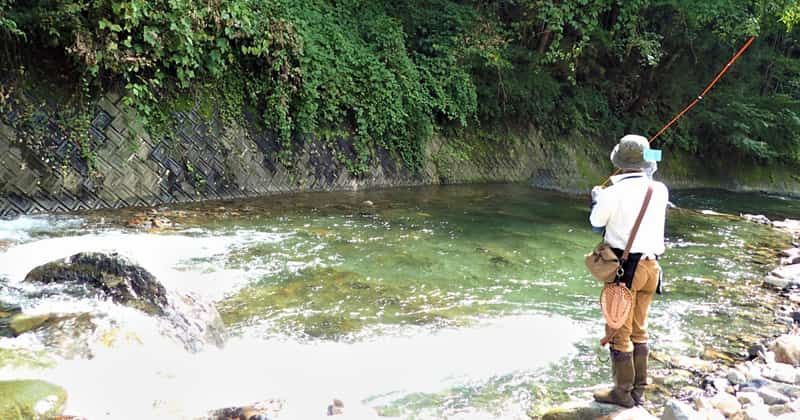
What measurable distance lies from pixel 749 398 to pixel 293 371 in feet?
10.2

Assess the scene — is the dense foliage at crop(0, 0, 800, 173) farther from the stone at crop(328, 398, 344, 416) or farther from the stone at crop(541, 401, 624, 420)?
the stone at crop(541, 401, 624, 420)

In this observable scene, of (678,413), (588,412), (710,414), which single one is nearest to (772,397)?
(710,414)

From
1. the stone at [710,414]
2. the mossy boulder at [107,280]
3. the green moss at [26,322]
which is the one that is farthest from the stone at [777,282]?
the green moss at [26,322]

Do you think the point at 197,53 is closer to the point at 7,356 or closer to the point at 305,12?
the point at 305,12

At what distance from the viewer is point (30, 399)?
9.69ft

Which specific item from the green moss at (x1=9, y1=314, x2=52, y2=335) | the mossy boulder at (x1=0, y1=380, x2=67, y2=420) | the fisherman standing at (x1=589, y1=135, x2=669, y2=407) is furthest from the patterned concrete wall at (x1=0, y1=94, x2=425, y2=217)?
the fisherman standing at (x1=589, y1=135, x2=669, y2=407)

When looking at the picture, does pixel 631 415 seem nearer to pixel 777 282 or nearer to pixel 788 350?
pixel 788 350

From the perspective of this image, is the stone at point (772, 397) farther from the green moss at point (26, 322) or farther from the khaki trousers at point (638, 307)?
the green moss at point (26, 322)

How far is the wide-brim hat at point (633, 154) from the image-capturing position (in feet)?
11.6

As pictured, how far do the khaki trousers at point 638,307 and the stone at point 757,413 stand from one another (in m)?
0.71

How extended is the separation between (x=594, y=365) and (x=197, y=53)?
783 centimetres

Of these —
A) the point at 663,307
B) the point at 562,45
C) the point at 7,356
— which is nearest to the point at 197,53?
the point at 7,356

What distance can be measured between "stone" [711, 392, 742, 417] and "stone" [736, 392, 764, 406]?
0.05m

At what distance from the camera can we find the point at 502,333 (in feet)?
16.4
